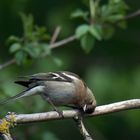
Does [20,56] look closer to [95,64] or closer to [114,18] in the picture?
[114,18]

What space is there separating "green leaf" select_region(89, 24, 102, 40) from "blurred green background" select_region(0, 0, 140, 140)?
2238 mm

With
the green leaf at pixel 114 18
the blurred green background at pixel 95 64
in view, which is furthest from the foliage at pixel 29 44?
the blurred green background at pixel 95 64

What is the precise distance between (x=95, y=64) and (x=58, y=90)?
6497mm

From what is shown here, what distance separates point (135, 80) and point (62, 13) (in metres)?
2.24

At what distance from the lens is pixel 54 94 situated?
800cm

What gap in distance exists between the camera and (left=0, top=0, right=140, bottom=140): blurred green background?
13.0 meters

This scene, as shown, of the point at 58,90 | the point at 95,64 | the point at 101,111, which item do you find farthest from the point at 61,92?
the point at 95,64

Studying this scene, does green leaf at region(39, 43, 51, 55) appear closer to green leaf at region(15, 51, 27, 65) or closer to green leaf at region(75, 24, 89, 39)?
green leaf at region(15, 51, 27, 65)

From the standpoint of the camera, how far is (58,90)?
8.09 m

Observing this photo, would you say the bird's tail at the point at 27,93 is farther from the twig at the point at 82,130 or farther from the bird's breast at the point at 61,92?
the twig at the point at 82,130

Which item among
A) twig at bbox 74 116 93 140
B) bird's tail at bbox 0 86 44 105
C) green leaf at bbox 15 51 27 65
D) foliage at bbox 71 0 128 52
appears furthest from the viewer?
foliage at bbox 71 0 128 52

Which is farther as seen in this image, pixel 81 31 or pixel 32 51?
pixel 32 51

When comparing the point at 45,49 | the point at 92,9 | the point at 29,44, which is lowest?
the point at 45,49

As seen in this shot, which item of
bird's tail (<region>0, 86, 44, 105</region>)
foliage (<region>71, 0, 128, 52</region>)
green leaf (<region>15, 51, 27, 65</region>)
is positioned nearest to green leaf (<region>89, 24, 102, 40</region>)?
foliage (<region>71, 0, 128, 52</region>)
